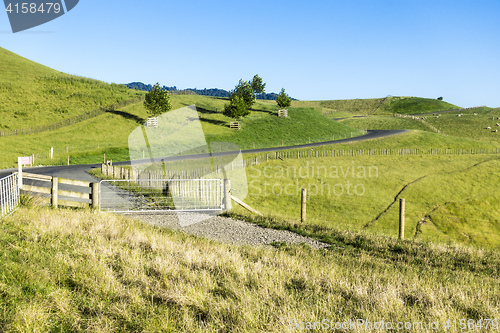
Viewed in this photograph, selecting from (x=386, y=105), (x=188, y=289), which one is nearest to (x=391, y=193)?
(x=188, y=289)

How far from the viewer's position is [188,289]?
5719 mm

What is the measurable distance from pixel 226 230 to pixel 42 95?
8100cm

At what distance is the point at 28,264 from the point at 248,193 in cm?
2824

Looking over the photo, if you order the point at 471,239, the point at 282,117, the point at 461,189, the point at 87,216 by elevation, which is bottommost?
the point at 471,239

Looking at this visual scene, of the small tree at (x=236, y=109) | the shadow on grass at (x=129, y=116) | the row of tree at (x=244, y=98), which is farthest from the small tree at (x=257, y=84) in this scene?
the shadow on grass at (x=129, y=116)

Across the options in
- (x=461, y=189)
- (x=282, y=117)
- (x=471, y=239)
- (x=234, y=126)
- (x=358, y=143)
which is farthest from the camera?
(x=282, y=117)

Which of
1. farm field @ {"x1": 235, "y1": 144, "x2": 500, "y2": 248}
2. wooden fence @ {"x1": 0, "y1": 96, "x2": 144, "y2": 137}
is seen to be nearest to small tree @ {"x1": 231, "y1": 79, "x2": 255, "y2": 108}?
wooden fence @ {"x1": 0, "y1": 96, "x2": 144, "y2": 137}

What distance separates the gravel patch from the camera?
38.9 ft

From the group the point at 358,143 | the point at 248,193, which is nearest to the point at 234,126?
the point at 358,143

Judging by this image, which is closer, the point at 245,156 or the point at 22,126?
the point at 245,156

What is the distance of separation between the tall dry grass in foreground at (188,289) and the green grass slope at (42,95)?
2579 inches

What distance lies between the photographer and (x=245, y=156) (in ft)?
157

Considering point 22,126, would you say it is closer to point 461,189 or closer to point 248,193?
point 248,193

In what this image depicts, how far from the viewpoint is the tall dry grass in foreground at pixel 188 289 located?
489 cm
